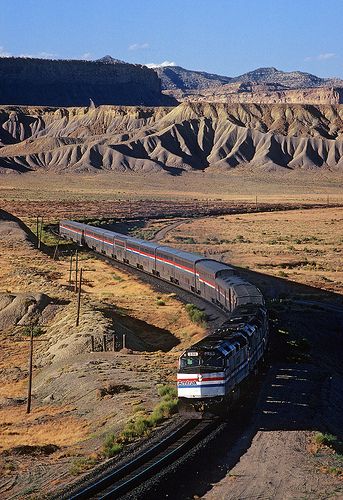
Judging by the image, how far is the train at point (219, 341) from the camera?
1028 inches

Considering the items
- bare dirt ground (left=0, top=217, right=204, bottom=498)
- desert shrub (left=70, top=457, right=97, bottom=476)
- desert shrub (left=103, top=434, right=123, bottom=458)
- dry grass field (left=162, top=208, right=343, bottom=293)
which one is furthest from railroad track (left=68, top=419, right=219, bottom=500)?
dry grass field (left=162, top=208, right=343, bottom=293)

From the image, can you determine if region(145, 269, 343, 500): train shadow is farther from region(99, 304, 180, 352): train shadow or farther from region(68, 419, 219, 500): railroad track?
region(99, 304, 180, 352): train shadow

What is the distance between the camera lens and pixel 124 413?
2827 centimetres

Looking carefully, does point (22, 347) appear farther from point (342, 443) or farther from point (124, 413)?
point (342, 443)

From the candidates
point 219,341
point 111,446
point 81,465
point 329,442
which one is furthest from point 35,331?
point 329,442

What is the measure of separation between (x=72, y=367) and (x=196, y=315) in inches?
414

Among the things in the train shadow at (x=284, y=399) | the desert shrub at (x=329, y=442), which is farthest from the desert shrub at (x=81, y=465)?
the desert shrub at (x=329, y=442)

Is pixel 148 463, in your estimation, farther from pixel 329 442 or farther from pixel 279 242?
pixel 279 242

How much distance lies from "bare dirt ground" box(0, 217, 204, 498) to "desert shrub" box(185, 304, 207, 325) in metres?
0.41

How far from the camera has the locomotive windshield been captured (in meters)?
26.1

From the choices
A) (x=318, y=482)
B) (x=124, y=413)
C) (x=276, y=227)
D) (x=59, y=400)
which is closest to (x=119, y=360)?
(x=59, y=400)

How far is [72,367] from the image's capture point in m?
37.1

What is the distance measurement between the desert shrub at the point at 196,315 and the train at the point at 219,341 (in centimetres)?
119

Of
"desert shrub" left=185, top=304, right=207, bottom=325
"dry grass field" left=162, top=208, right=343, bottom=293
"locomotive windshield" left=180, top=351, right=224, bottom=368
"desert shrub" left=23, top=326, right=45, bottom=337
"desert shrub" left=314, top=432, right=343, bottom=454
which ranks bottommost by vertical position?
"dry grass field" left=162, top=208, right=343, bottom=293
